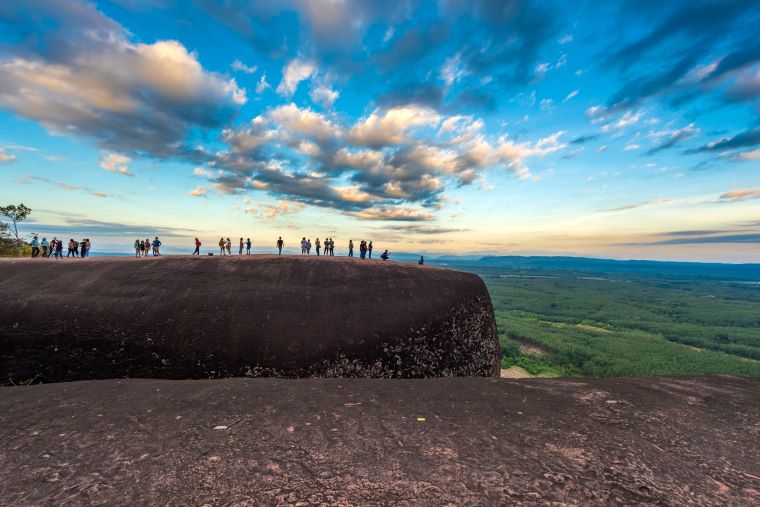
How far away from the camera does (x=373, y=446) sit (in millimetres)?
7047

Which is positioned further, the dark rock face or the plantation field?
the plantation field

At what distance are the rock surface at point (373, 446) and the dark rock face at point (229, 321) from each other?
462 centimetres

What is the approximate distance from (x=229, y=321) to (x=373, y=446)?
462 inches

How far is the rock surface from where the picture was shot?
5.71 metres

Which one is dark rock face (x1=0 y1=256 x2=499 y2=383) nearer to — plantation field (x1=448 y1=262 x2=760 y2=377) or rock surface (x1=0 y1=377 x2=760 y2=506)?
rock surface (x1=0 y1=377 x2=760 y2=506)

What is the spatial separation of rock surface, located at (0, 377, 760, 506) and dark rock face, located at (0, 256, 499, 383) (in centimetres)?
462

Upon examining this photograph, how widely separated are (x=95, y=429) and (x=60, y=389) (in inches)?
177

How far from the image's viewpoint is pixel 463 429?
309 inches

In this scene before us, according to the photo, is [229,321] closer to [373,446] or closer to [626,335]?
[373,446]

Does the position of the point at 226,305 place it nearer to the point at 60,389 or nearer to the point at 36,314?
the point at 60,389

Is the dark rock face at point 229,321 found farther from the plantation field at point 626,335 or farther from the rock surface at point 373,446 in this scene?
the plantation field at point 626,335

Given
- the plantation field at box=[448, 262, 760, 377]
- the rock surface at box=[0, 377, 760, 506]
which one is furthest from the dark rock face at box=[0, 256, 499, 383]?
the plantation field at box=[448, 262, 760, 377]

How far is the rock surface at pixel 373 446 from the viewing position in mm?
5711

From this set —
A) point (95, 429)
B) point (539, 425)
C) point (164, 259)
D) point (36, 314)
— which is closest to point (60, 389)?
point (95, 429)
